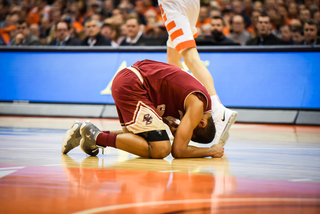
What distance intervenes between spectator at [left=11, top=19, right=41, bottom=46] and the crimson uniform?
5787 mm

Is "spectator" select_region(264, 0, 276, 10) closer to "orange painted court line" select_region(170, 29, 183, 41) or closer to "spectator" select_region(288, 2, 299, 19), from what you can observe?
"spectator" select_region(288, 2, 299, 19)

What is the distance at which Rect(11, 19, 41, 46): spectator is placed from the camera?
853cm

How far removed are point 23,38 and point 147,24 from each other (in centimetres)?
297

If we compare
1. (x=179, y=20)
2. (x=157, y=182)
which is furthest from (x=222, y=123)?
(x=157, y=182)

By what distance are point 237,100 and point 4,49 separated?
4.42 metres

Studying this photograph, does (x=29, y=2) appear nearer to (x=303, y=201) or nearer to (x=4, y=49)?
(x=4, y=49)

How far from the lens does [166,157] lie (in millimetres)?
3375

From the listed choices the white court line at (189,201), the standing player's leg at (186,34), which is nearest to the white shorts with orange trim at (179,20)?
the standing player's leg at (186,34)

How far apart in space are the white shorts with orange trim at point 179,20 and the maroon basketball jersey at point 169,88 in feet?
2.49

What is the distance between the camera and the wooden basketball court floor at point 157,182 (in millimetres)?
1718

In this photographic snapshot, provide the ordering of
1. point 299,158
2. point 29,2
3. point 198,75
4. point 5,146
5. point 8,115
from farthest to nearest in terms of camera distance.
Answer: point 29,2 → point 8,115 → point 198,75 → point 5,146 → point 299,158

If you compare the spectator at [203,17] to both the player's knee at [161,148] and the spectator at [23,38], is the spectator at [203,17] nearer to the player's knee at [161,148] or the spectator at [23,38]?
the spectator at [23,38]

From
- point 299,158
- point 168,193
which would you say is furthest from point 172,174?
point 299,158

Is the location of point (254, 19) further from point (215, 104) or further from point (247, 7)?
point (215, 104)
